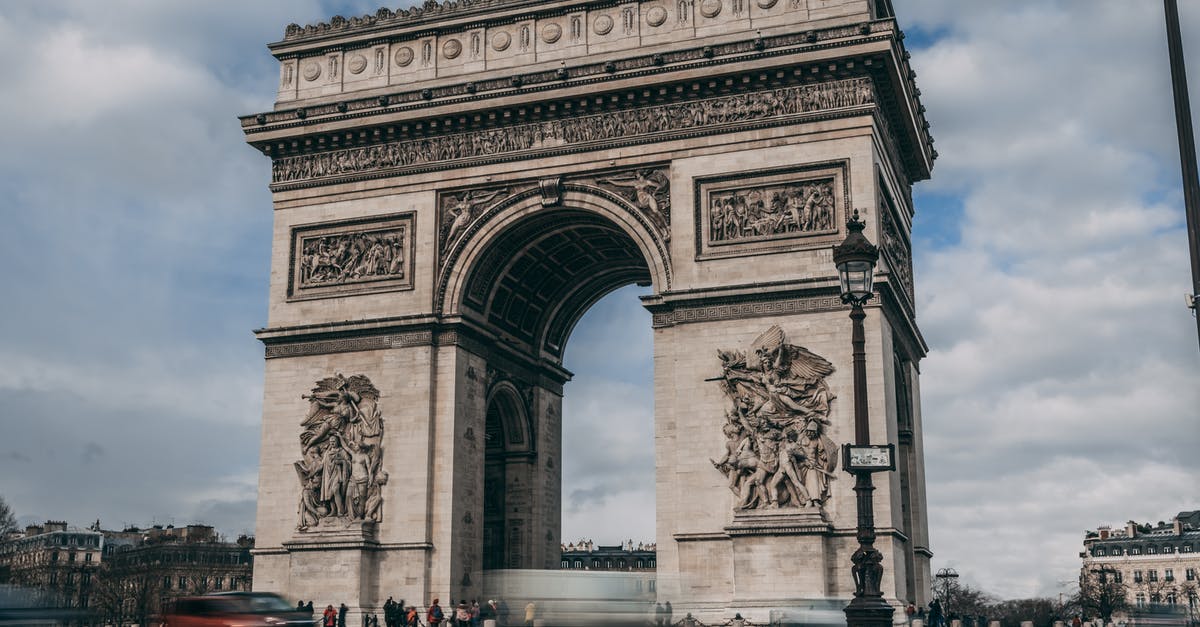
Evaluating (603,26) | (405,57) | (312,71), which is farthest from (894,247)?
(312,71)

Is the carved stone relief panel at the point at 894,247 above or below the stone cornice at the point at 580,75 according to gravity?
below

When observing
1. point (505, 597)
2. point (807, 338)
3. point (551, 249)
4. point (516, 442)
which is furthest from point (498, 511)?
point (807, 338)

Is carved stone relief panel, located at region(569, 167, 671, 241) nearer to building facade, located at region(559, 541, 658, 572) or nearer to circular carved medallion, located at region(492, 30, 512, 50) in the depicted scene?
circular carved medallion, located at region(492, 30, 512, 50)

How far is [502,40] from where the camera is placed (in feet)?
116

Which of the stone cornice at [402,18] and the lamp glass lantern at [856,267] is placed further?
the stone cornice at [402,18]

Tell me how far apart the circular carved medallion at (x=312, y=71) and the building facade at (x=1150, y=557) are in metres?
85.6

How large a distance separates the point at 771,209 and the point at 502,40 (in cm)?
903

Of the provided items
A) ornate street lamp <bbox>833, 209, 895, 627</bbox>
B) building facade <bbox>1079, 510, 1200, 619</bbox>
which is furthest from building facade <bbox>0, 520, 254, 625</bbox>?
building facade <bbox>1079, 510, 1200, 619</bbox>

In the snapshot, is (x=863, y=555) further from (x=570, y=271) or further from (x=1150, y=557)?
(x=1150, y=557)

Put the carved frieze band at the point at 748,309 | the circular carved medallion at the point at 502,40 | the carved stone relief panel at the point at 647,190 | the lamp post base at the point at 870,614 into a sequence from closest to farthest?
the lamp post base at the point at 870,614
the carved frieze band at the point at 748,309
the carved stone relief panel at the point at 647,190
the circular carved medallion at the point at 502,40

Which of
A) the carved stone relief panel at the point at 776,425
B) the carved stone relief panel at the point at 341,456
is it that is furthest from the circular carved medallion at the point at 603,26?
the carved stone relief panel at the point at 341,456

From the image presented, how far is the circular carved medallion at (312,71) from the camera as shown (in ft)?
121

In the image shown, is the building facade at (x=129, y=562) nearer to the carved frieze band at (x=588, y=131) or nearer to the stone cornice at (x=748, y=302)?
the carved frieze band at (x=588, y=131)

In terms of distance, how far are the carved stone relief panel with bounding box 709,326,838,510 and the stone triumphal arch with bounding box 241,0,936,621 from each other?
0.05 meters
